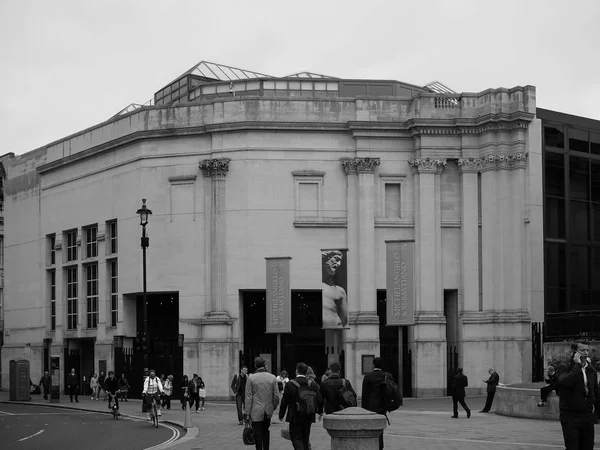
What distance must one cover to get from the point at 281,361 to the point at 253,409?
30545 millimetres

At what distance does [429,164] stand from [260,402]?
104ft

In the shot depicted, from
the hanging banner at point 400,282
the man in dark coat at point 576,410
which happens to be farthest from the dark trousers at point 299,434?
the hanging banner at point 400,282

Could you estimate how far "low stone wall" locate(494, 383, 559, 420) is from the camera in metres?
28.4

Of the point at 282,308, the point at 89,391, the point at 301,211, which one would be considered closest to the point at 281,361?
the point at 282,308

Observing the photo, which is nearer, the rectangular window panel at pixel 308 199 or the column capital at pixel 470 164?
the column capital at pixel 470 164

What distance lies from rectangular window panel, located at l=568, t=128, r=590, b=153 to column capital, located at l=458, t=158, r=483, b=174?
555 cm

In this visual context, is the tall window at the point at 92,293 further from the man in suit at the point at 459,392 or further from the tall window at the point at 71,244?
the man in suit at the point at 459,392

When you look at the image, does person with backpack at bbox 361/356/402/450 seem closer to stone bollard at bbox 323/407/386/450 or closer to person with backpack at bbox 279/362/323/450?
person with backpack at bbox 279/362/323/450

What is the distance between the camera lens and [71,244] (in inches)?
2286

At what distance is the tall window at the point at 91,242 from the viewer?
55156 millimetres

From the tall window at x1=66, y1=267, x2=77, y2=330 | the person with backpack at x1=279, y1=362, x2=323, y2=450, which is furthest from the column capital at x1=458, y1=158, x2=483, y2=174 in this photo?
the person with backpack at x1=279, y1=362, x2=323, y2=450

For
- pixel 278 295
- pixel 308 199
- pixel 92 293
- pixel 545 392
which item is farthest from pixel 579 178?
pixel 92 293

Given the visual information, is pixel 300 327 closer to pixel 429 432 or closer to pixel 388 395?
pixel 429 432

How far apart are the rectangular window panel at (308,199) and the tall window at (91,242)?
41.7 feet
